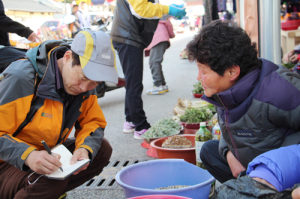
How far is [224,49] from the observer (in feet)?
5.26

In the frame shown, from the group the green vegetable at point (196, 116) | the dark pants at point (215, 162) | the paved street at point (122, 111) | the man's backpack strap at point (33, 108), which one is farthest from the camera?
the green vegetable at point (196, 116)

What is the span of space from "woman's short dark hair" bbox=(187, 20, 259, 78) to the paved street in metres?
1.32

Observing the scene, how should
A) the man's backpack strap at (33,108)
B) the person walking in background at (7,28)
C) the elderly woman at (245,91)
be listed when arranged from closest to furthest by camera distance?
the elderly woman at (245,91)
the man's backpack strap at (33,108)
the person walking in background at (7,28)

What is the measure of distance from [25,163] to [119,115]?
10.5 ft

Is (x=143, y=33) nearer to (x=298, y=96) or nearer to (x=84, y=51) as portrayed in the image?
(x=84, y=51)

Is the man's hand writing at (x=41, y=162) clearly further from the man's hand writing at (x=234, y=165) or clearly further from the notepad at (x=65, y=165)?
the man's hand writing at (x=234, y=165)

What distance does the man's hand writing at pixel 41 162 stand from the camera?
1659 millimetres

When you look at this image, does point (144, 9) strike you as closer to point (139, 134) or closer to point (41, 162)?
point (139, 134)

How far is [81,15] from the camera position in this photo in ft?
33.2

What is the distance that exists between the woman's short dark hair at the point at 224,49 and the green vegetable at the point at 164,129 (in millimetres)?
1606

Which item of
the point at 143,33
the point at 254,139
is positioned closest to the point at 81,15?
the point at 143,33

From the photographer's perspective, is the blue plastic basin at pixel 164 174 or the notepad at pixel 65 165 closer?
the notepad at pixel 65 165

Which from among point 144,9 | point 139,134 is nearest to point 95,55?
point 144,9

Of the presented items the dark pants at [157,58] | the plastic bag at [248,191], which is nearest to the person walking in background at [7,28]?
the dark pants at [157,58]
